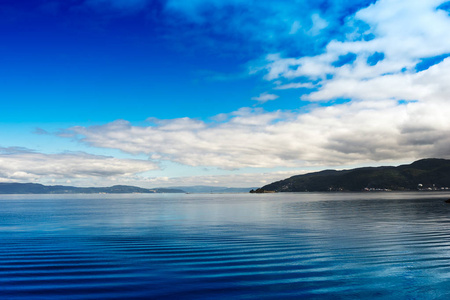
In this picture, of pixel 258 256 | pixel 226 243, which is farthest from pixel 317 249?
pixel 226 243

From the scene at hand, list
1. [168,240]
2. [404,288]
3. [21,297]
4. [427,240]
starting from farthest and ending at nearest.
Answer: [168,240] < [427,240] < [404,288] < [21,297]

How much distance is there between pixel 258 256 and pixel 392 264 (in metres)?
9.71

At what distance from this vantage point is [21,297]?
17.1m

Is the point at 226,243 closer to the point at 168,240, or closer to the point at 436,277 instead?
the point at 168,240

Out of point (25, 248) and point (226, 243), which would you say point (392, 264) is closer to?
point (226, 243)

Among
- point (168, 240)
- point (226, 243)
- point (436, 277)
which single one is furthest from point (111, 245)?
point (436, 277)

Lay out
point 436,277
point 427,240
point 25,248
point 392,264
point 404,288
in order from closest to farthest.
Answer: point 404,288
point 436,277
point 392,264
point 25,248
point 427,240

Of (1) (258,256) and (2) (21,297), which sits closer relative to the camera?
(2) (21,297)

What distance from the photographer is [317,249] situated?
3077 centimetres

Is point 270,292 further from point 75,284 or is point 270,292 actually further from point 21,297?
point 21,297

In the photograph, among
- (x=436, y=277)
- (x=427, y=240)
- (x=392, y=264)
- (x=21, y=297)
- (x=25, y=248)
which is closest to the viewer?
(x=21, y=297)

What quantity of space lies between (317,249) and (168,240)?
16.4 meters

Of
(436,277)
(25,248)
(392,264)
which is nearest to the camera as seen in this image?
(436,277)

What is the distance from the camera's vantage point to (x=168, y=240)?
38.2 meters
